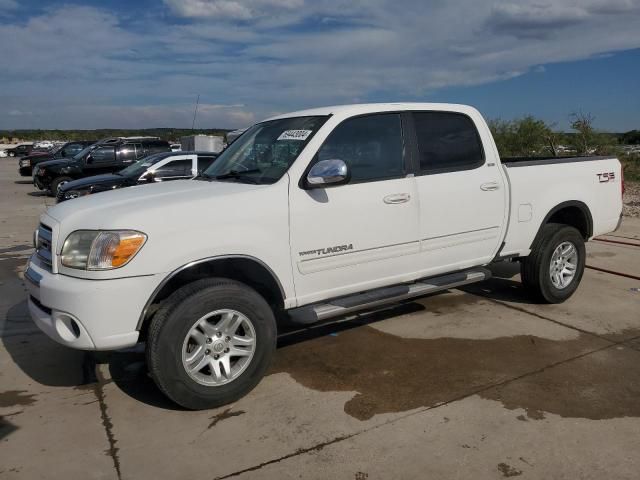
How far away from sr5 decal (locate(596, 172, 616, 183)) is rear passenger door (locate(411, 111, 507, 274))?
1.48 metres

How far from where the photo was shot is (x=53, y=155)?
24.9 m

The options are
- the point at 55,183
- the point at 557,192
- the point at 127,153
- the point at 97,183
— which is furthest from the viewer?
the point at 127,153

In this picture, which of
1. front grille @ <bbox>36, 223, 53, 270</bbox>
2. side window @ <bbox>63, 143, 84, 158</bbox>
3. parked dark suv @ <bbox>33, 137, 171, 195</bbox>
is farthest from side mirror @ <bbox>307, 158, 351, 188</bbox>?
side window @ <bbox>63, 143, 84, 158</bbox>

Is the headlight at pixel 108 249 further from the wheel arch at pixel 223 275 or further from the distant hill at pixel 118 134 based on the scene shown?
the distant hill at pixel 118 134

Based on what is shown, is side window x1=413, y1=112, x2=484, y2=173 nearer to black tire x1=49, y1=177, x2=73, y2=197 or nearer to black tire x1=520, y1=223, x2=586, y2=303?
black tire x1=520, y1=223, x2=586, y2=303

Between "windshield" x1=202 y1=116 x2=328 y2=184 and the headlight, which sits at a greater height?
"windshield" x1=202 y1=116 x2=328 y2=184

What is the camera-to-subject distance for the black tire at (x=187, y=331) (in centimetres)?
343

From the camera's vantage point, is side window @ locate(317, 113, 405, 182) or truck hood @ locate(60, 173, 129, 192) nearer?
side window @ locate(317, 113, 405, 182)

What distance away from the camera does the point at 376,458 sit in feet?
10.2

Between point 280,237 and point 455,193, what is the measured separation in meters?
1.72

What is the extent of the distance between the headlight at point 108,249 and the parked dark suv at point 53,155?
73.9ft

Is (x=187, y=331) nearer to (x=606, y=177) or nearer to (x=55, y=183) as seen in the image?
(x=606, y=177)

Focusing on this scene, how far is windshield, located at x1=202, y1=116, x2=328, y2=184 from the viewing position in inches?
163

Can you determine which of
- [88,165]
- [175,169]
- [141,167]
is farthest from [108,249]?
[88,165]
